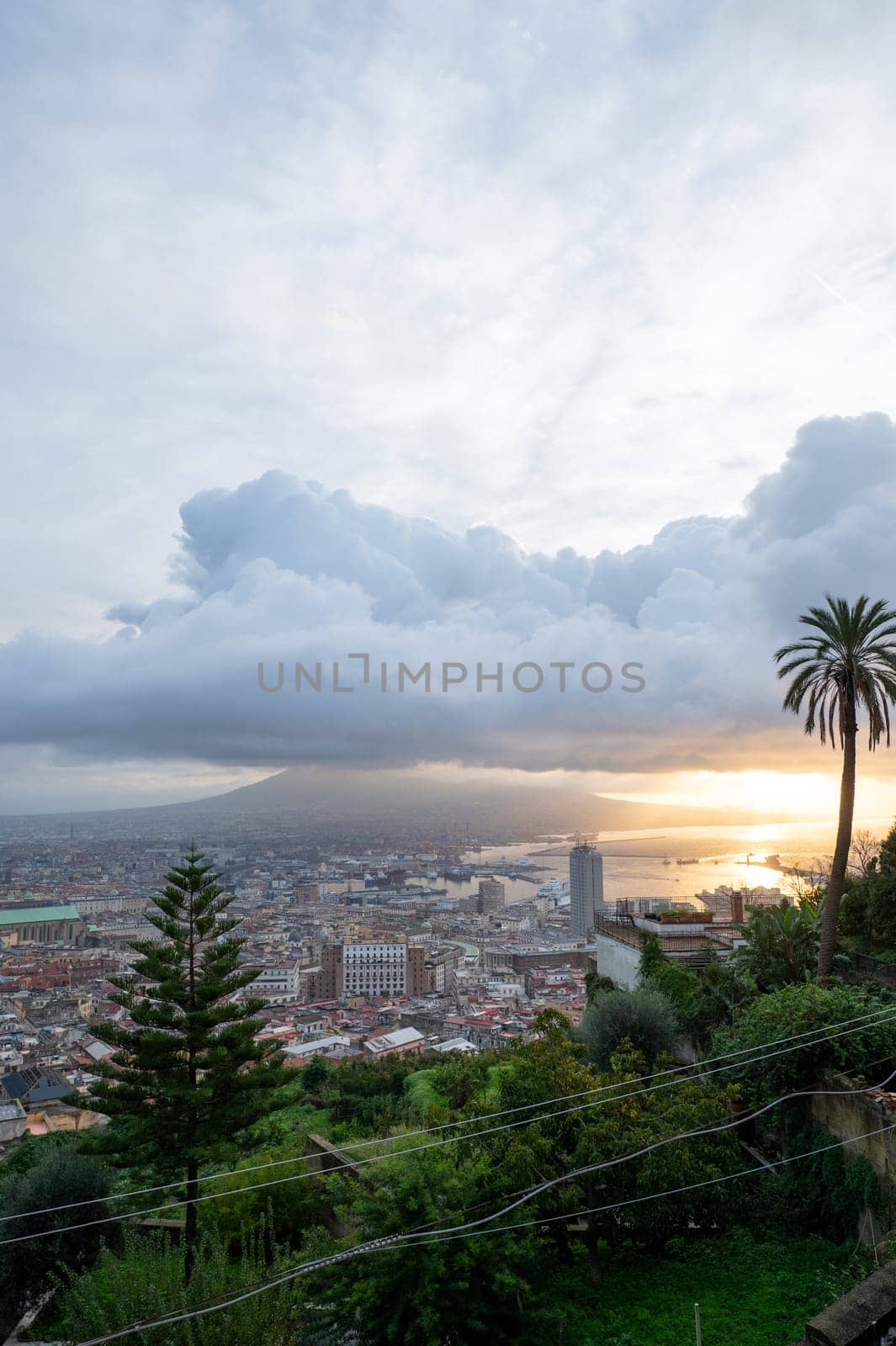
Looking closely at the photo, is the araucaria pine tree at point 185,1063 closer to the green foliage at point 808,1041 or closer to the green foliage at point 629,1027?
the green foliage at point 629,1027

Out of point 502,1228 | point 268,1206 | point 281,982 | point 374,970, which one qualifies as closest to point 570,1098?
point 502,1228

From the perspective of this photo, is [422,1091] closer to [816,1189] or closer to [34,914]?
[816,1189]

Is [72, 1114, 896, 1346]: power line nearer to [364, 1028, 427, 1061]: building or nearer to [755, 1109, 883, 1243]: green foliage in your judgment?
[755, 1109, 883, 1243]: green foliage

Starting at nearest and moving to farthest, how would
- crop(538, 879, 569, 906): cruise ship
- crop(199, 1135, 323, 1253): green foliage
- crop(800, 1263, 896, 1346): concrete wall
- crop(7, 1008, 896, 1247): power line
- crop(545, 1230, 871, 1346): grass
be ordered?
crop(800, 1263, 896, 1346): concrete wall
crop(545, 1230, 871, 1346): grass
crop(7, 1008, 896, 1247): power line
crop(199, 1135, 323, 1253): green foliage
crop(538, 879, 569, 906): cruise ship

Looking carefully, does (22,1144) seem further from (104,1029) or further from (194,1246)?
(194,1246)

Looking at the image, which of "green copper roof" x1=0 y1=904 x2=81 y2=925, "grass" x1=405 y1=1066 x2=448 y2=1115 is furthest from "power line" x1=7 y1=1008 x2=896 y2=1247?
"green copper roof" x1=0 y1=904 x2=81 y2=925

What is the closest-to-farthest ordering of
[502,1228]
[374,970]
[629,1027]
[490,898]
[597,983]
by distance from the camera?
[502,1228]
[629,1027]
[597,983]
[374,970]
[490,898]

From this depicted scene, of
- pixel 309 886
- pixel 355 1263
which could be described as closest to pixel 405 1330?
pixel 355 1263

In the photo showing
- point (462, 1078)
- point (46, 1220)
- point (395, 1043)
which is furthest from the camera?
point (395, 1043)
